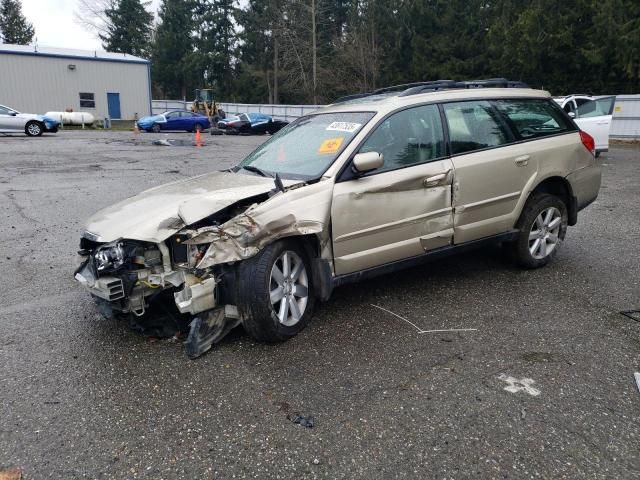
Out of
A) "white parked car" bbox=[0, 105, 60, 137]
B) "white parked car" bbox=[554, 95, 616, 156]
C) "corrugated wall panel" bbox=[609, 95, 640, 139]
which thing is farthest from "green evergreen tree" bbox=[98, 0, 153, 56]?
"white parked car" bbox=[554, 95, 616, 156]

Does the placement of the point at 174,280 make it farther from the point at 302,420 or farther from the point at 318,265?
the point at 302,420

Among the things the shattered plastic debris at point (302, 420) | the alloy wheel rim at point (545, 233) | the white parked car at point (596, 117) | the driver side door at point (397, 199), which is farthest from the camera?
the white parked car at point (596, 117)

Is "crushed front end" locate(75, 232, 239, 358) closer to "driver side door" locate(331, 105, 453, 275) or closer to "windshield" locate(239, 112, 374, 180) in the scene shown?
"driver side door" locate(331, 105, 453, 275)

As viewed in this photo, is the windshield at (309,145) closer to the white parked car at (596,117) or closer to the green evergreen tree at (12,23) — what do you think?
the white parked car at (596,117)

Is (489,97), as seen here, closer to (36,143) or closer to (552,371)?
(552,371)

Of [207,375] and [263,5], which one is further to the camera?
[263,5]

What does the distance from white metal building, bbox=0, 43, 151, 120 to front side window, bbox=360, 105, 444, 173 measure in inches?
1473

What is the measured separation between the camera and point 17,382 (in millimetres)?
3336

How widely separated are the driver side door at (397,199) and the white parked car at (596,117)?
38.1 feet

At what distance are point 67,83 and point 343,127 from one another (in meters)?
38.2

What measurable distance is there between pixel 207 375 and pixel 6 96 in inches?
1509

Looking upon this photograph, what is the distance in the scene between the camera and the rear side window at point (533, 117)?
518 cm

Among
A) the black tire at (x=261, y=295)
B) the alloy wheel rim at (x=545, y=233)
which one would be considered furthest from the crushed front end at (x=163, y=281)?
the alloy wheel rim at (x=545, y=233)

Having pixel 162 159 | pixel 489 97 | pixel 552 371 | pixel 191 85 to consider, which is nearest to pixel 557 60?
pixel 162 159
